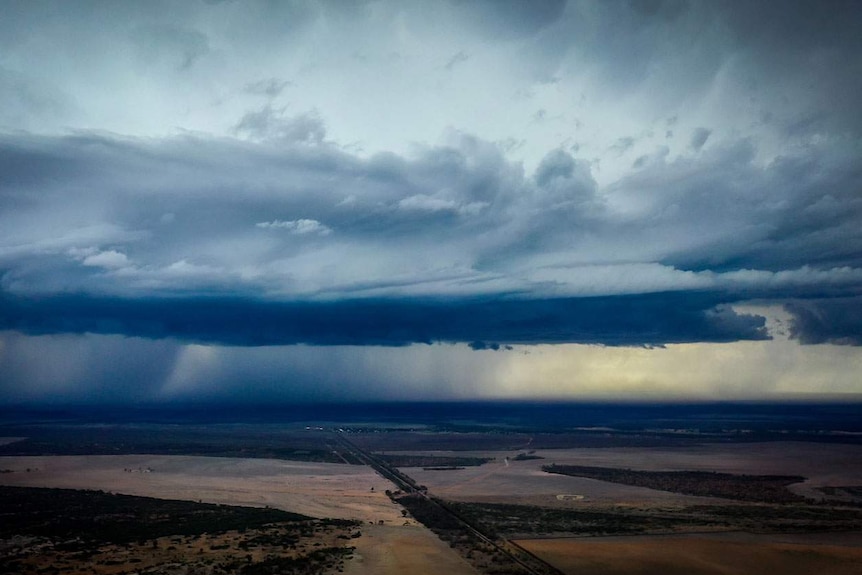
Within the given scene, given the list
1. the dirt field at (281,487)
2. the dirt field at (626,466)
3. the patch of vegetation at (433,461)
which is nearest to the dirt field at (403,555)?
the dirt field at (281,487)

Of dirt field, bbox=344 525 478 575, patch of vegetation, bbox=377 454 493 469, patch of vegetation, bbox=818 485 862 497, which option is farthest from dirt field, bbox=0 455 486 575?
patch of vegetation, bbox=818 485 862 497

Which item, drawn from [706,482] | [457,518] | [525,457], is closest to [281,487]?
[457,518]

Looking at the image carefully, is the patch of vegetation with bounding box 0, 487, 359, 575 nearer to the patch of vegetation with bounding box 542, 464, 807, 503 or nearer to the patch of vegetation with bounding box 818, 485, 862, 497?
the patch of vegetation with bounding box 542, 464, 807, 503

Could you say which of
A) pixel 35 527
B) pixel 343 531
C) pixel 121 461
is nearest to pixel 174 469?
pixel 121 461

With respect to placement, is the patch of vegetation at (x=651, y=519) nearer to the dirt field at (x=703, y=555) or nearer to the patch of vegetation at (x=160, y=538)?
the dirt field at (x=703, y=555)

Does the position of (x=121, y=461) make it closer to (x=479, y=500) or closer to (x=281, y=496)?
(x=281, y=496)

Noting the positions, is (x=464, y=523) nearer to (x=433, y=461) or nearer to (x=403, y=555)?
(x=403, y=555)
